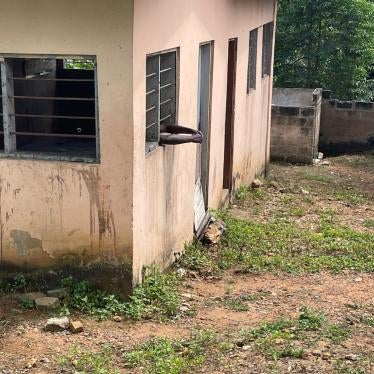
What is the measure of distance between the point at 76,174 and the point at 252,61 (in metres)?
6.91

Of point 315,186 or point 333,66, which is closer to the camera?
point 315,186

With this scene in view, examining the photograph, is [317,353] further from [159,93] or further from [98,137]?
[159,93]

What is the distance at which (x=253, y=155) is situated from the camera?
12797 millimetres

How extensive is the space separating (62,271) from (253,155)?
713 centimetres

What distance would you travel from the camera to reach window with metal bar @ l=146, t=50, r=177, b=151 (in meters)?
6.54

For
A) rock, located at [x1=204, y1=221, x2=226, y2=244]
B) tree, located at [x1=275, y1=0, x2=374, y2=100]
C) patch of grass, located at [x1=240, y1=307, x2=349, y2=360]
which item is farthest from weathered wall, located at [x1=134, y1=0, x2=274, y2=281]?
tree, located at [x1=275, y1=0, x2=374, y2=100]

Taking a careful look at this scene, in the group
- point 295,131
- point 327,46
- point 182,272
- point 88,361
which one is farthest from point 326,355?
point 327,46

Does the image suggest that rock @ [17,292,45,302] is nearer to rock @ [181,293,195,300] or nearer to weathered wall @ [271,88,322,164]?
rock @ [181,293,195,300]

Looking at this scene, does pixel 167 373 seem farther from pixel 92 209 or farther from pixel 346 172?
pixel 346 172

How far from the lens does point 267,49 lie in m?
13.8

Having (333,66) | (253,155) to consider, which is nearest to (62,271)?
(253,155)

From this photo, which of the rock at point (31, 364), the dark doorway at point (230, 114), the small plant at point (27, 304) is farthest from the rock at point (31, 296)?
the dark doorway at point (230, 114)

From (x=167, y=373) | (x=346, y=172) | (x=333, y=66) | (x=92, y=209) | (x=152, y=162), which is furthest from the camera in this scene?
(x=333, y=66)

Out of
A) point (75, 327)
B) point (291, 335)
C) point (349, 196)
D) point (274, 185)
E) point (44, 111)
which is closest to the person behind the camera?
point (291, 335)
